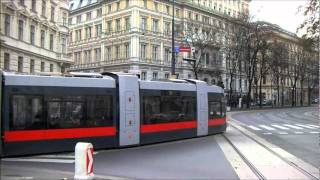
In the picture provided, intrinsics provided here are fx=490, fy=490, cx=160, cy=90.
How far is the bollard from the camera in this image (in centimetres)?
1016

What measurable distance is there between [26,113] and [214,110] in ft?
38.4

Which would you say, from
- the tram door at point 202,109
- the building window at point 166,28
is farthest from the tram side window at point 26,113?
the building window at point 166,28

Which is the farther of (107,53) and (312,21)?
(107,53)

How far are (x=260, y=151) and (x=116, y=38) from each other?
67752 mm

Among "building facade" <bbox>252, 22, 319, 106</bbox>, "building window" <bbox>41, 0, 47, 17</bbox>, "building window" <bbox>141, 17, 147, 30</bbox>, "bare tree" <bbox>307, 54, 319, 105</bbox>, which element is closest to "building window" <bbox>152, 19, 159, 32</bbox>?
"building window" <bbox>141, 17, 147, 30</bbox>

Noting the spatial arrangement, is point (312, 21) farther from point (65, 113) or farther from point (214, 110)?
point (65, 113)

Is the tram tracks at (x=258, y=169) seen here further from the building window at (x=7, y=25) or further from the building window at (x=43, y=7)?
the building window at (x=43, y=7)

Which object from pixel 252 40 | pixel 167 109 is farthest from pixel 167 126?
pixel 252 40

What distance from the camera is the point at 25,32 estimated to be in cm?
1457

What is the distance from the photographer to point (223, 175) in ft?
40.7

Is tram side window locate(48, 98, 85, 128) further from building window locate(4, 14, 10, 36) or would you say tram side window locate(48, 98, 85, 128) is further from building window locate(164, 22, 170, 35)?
building window locate(164, 22, 170, 35)

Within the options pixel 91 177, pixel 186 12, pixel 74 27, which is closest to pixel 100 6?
pixel 74 27

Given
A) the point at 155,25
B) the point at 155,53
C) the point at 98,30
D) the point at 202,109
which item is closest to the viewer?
the point at 202,109

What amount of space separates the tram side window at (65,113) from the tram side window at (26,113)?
1.24 feet
